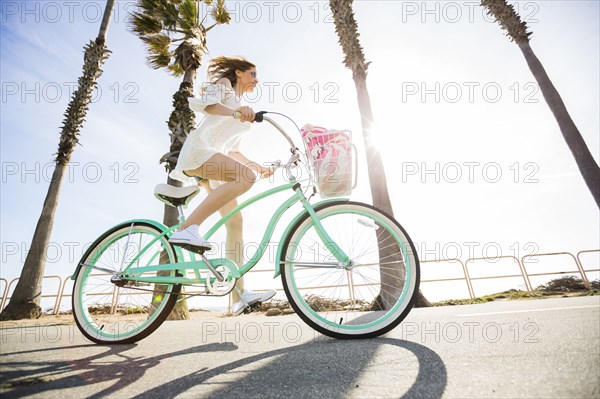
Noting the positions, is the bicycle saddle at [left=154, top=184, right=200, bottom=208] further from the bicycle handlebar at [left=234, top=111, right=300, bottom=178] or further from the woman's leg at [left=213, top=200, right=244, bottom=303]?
the bicycle handlebar at [left=234, top=111, right=300, bottom=178]

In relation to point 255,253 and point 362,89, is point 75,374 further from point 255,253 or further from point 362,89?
point 362,89

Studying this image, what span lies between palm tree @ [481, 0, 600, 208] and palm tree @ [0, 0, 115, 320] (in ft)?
47.1

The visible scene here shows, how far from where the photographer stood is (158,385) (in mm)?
1368

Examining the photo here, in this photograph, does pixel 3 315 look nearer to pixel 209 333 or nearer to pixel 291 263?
pixel 209 333

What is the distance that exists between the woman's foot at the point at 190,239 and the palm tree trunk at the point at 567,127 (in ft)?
40.8

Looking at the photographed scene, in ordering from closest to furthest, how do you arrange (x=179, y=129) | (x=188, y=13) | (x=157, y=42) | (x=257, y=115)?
1. (x=257, y=115)
2. (x=179, y=129)
3. (x=188, y=13)
4. (x=157, y=42)

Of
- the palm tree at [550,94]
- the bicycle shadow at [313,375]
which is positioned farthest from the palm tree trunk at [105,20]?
the palm tree at [550,94]

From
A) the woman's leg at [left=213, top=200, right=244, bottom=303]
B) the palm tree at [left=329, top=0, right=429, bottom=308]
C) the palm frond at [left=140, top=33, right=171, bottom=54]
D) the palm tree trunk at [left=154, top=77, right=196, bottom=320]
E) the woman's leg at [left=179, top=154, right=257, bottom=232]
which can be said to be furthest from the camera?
the palm frond at [left=140, top=33, right=171, bottom=54]

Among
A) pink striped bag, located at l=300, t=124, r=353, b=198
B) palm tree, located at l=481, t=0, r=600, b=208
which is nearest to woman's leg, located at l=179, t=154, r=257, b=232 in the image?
pink striped bag, located at l=300, t=124, r=353, b=198

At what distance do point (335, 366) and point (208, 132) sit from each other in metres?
2.07

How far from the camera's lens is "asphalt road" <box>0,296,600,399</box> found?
3.98ft

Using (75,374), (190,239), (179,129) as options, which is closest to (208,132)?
(190,239)

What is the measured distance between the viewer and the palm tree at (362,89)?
789cm

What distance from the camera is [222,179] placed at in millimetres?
2578
